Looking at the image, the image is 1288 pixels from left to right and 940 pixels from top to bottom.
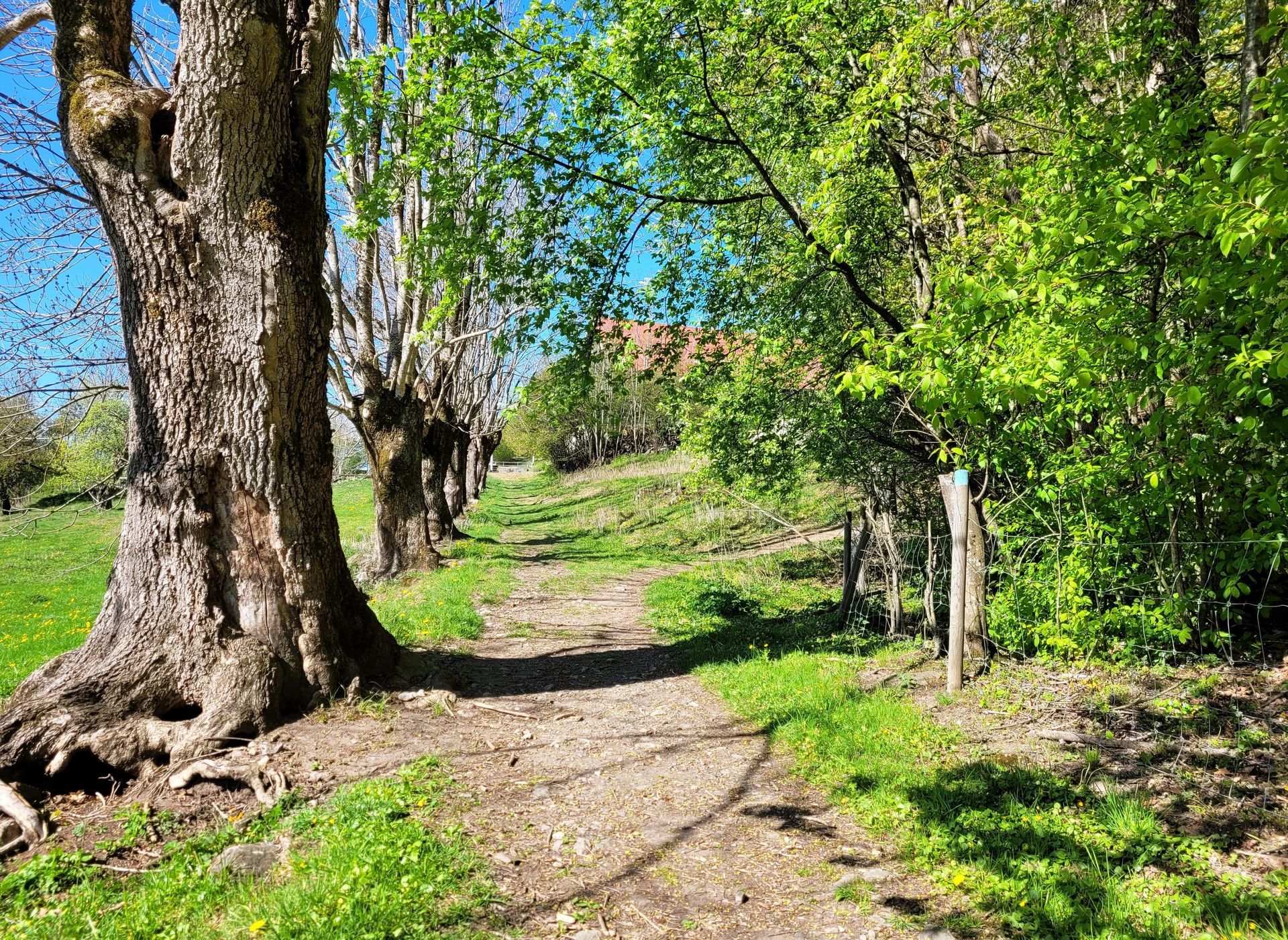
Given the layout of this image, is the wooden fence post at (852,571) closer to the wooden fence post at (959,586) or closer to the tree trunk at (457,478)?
the wooden fence post at (959,586)

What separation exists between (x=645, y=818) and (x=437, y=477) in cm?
1370

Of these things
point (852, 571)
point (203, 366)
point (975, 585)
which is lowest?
point (852, 571)

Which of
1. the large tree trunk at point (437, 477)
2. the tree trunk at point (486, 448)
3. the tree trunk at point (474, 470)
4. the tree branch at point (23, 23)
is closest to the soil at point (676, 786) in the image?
the tree branch at point (23, 23)

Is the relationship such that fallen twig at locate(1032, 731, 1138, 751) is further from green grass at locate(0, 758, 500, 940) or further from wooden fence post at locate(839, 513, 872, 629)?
wooden fence post at locate(839, 513, 872, 629)

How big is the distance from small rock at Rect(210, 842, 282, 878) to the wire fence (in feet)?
18.4

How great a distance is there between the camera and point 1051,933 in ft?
9.59

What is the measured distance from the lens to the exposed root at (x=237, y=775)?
14.2 feet

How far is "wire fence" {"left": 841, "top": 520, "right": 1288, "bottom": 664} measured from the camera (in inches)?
226

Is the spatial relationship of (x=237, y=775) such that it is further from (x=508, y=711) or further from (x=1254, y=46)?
(x=1254, y=46)

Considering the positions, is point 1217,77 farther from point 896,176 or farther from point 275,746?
point 275,746

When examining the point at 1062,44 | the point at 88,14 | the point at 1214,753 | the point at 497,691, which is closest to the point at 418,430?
the point at 497,691

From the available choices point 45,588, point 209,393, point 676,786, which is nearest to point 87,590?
point 45,588

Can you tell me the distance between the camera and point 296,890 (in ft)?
10.4

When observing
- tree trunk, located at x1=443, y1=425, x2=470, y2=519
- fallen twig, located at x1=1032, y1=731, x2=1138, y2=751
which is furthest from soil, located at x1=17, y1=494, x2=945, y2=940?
tree trunk, located at x1=443, y1=425, x2=470, y2=519
